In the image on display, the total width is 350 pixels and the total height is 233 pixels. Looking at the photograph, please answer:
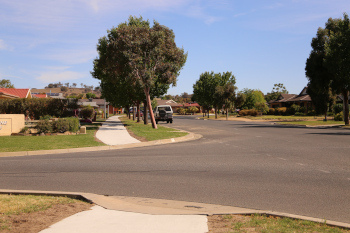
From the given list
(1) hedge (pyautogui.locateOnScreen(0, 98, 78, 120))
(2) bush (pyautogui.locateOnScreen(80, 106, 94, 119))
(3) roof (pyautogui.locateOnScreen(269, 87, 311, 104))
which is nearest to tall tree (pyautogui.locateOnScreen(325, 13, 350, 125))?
(1) hedge (pyautogui.locateOnScreen(0, 98, 78, 120))

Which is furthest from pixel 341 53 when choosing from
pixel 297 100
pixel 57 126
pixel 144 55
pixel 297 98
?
pixel 297 98

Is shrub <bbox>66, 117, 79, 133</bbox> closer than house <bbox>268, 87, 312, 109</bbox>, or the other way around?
shrub <bbox>66, 117, 79, 133</bbox>

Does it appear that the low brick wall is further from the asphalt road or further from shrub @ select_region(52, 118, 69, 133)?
the asphalt road

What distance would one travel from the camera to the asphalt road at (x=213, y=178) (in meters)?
6.61

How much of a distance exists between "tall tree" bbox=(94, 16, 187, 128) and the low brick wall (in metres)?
8.62

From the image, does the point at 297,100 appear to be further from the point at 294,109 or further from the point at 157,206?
the point at 157,206

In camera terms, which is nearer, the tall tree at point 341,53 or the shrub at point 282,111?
the tall tree at point 341,53

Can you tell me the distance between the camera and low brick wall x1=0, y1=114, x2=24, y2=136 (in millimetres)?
21500

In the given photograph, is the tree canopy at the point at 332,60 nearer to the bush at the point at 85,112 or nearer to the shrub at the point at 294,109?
the bush at the point at 85,112

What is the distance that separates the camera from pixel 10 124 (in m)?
22.0

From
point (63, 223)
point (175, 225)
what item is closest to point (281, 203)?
point (175, 225)

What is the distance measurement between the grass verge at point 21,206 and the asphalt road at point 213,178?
1.05 m

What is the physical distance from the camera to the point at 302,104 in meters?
74.0

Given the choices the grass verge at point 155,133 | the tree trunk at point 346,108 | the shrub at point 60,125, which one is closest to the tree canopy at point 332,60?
the tree trunk at point 346,108
